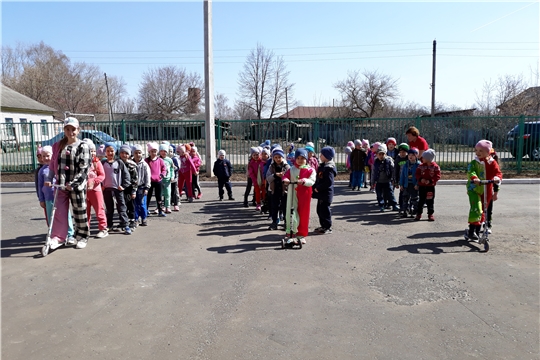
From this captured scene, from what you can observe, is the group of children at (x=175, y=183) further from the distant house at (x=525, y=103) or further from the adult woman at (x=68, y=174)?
the distant house at (x=525, y=103)

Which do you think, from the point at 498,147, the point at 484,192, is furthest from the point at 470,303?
the point at 498,147

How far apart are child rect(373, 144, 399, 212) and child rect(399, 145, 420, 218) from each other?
40 cm

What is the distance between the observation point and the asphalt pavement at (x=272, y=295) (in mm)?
3535

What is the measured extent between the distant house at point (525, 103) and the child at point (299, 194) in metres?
24.6

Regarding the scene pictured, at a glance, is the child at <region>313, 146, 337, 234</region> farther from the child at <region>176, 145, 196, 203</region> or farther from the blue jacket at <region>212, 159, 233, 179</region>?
the child at <region>176, 145, 196, 203</region>

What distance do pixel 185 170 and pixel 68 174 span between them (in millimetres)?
4619

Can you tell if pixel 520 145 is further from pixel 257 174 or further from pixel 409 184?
pixel 257 174

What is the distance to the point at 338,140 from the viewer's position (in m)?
16.5

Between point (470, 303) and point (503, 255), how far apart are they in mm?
2131

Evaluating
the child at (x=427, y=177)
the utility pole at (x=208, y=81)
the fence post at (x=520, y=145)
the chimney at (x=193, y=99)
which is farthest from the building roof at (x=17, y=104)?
the fence post at (x=520, y=145)

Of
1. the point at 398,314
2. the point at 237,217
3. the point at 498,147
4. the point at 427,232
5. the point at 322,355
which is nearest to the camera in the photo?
the point at 322,355

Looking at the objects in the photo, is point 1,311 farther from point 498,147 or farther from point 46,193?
point 498,147

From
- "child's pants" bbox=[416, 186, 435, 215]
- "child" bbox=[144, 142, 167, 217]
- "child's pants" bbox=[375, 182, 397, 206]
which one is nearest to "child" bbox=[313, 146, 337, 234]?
"child's pants" bbox=[416, 186, 435, 215]

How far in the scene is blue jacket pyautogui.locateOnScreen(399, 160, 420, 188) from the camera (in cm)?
859
